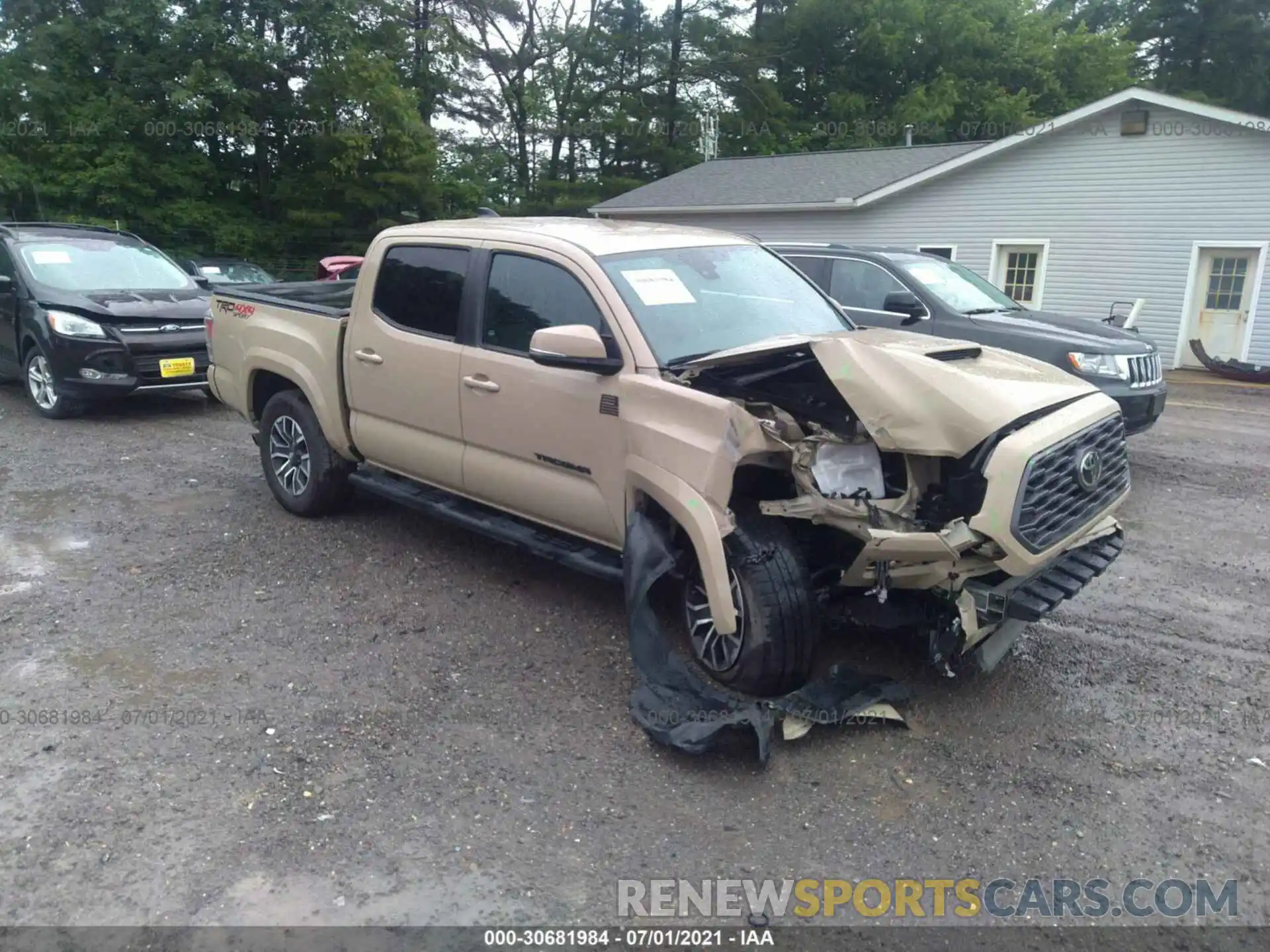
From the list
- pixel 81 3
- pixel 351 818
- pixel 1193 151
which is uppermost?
pixel 81 3

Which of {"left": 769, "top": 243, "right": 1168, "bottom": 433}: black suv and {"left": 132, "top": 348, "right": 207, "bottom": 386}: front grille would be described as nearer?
{"left": 769, "top": 243, "right": 1168, "bottom": 433}: black suv

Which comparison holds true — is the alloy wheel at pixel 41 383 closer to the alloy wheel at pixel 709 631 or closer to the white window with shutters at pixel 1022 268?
the alloy wheel at pixel 709 631

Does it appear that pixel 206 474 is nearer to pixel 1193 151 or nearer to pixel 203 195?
pixel 1193 151

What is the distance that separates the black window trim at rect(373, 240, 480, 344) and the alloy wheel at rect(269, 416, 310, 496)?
1183mm

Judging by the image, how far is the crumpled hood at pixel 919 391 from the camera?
11.0 feet

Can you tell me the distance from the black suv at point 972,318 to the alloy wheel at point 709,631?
435 centimetres

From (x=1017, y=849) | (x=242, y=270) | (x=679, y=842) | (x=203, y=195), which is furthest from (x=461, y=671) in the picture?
(x=203, y=195)

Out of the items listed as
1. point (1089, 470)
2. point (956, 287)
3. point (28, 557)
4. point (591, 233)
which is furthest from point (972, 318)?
point (28, 557)

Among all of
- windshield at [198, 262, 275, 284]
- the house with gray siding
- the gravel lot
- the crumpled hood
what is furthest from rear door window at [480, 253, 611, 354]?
the house with gray siding

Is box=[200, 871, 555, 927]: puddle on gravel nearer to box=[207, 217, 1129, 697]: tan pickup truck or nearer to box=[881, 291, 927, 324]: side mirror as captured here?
box=[207, 217, 1129, 697]: tan pickup truck

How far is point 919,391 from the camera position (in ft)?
11.2

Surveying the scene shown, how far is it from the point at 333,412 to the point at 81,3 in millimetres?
24525

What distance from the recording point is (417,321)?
5145 millimetres

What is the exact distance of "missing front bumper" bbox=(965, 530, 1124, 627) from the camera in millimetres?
3496
